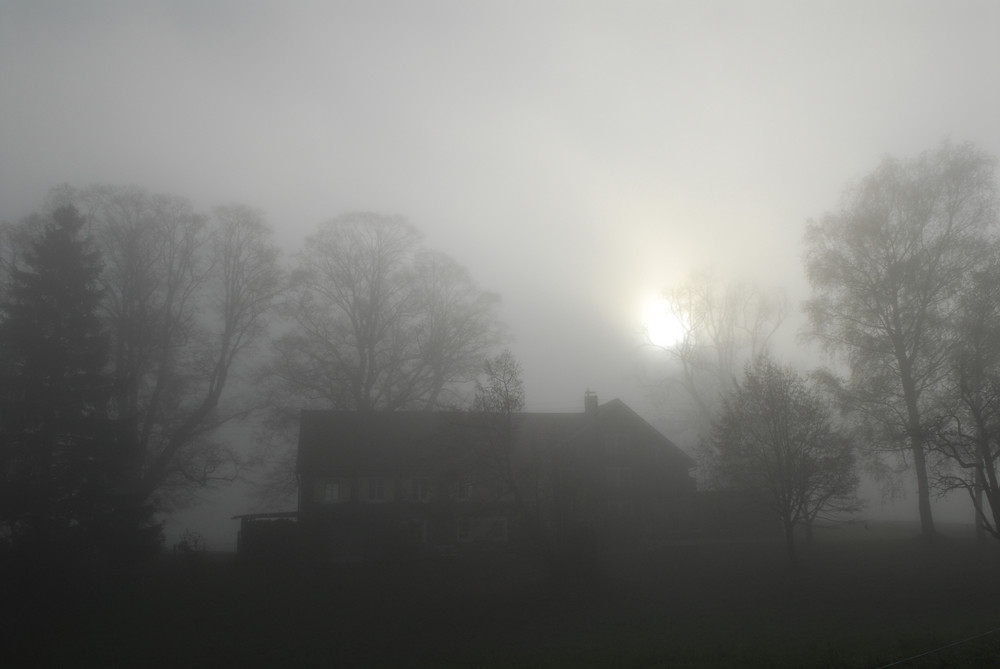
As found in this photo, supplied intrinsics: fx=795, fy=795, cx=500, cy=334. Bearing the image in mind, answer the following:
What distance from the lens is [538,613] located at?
29109 mm

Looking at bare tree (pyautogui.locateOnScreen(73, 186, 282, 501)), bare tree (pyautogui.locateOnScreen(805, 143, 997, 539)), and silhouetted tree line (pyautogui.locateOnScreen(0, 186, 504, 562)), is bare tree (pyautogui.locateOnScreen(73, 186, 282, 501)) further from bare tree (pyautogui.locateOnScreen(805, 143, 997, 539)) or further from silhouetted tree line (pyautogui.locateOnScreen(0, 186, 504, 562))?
bare tree (pyautogui.locateOnScreen(805, 143, 997, 539))

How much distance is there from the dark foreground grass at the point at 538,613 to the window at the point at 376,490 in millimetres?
10167

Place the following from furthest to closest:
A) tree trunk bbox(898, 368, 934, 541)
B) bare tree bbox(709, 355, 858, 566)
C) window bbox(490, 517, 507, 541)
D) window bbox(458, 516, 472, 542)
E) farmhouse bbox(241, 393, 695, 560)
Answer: window bbox(458, 516, 472, 542) → window bbox(490, 517, 507, 541) → tree trunk bbox(898, 368, 934, 541) → farmhouse bbox(241, 393, 695, 560) → bare tree bbox(709, 355, 858, 566)

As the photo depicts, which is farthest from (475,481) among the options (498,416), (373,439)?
(373,439)

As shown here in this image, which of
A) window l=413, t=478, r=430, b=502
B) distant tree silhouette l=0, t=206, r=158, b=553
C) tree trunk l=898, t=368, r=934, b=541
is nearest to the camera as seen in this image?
distant tree silhouette l=0, t=206, r=158, b=553

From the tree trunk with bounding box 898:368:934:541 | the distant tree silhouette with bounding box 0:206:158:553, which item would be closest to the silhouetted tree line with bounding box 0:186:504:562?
the distant tree silhouette with bounding box 0:206:158:553

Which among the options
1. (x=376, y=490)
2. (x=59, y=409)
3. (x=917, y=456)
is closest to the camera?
(x=59, y=409)

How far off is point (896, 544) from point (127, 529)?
3397cm

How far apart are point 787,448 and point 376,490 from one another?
899 inches

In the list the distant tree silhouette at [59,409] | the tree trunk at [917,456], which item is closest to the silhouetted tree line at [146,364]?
the distant tree silhouette at [59,409]

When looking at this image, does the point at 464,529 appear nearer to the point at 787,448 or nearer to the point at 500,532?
the point at 500,532

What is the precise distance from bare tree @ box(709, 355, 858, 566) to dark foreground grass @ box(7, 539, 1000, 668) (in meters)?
2.85

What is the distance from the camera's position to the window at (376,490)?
45406 millimetres

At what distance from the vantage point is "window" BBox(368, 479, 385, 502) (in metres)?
45.4
